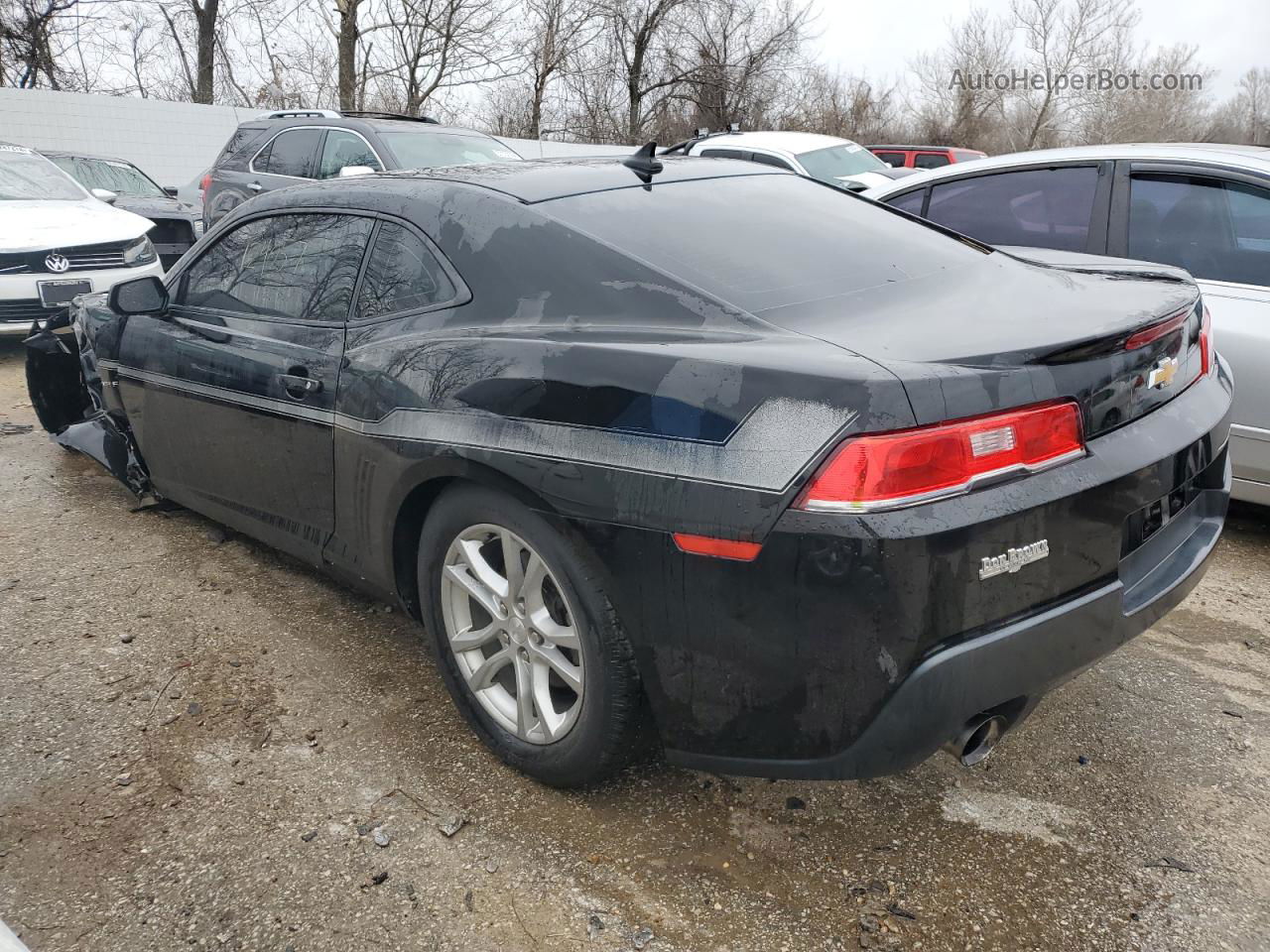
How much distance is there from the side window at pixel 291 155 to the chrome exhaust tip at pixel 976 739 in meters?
8.47

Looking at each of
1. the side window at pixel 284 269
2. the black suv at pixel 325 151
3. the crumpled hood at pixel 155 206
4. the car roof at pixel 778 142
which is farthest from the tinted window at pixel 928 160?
the side window at pixel 284 269

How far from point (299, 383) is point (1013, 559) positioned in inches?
78.6

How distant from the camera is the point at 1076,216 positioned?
432cm

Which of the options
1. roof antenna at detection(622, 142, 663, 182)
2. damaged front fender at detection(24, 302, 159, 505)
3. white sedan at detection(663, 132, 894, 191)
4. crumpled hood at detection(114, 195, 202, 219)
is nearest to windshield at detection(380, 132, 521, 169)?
white sedan at detection(663, 132, 894, 191)

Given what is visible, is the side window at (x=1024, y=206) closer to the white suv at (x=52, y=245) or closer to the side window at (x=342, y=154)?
the side window at (x=342, y=154)

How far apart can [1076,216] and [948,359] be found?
116 inches

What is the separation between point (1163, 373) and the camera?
86.4 inches

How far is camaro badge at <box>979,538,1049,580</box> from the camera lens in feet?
5.90

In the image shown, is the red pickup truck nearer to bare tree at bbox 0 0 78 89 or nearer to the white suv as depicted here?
the white suv

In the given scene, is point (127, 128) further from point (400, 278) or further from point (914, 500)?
point (914, 500)

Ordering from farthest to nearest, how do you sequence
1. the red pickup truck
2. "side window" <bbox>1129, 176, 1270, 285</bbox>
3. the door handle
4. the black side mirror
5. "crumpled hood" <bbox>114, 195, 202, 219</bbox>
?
the red pickup truck → "crumpled hood" <bbox>114, 195, 202, 219</bbox> → "side window" <bbox>1129, 176, 1270, 285</bbox> → the black side mirror → the door handle

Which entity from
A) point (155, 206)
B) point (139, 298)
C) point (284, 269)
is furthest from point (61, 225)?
point (284, 269)

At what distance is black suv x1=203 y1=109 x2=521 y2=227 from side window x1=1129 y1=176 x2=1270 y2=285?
571cm

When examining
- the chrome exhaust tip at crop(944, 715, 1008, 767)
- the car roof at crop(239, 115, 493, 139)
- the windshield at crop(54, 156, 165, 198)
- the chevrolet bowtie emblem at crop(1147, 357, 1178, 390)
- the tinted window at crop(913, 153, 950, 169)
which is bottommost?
the chrome exhaust tip at crop(944, 715, 1008, 767)
